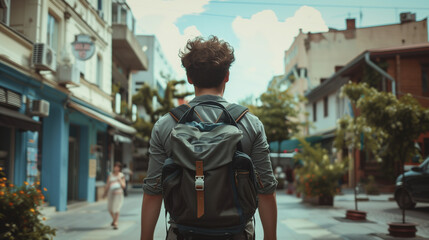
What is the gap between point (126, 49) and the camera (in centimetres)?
2527

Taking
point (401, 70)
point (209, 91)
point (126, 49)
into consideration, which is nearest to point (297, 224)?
point (209, 91)

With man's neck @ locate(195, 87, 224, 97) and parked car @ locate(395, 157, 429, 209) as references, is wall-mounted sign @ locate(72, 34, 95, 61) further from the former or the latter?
man's neck @ locate(195, 87, 224, 97)

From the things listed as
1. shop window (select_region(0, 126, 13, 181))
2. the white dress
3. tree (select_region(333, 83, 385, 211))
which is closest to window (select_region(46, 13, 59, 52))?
shop window (select_region(0, 126, 13, 181))

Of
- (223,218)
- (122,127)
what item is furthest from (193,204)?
(122,127)

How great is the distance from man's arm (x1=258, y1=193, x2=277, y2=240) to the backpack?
0.16m

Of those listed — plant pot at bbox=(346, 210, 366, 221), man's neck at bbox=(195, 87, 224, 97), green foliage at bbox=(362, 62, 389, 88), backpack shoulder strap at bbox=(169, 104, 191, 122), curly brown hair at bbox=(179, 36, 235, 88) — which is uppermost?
green foliage at bbox=(362, 62, 389, 88)

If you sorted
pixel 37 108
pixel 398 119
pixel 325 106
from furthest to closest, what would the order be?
pixel 325 106 < pixel 37 108 < pixel 398 119

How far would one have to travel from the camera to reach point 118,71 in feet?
85.1

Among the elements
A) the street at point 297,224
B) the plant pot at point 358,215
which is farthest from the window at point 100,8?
the plant pot at point 358,215

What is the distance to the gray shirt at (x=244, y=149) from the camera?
2.31 m

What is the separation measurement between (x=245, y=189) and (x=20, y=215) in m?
5.58

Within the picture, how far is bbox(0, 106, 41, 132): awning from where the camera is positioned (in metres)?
10.6

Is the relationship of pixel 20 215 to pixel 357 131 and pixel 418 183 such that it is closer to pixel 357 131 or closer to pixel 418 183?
pixel 418 183

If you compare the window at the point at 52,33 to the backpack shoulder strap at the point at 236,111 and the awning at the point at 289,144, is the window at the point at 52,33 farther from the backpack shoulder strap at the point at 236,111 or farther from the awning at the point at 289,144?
the awning at the point at 289,144
